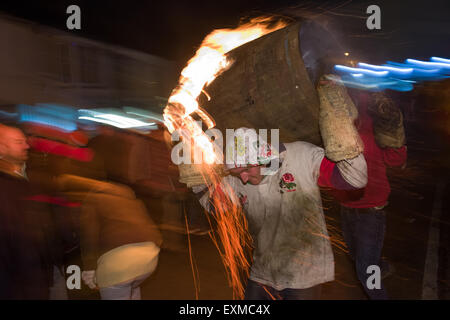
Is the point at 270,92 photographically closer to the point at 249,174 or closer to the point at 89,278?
the point at 249,174

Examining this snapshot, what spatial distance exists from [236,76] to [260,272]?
1.47 metres

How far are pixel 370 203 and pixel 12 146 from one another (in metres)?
3.37

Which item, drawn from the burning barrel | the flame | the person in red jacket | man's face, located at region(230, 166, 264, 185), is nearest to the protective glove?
the flame

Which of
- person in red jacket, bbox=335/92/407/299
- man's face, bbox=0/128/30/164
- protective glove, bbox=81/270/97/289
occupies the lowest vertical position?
protective glove, bbox=81/270/97/289

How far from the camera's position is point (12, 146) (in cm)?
317

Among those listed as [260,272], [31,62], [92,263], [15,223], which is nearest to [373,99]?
[260,272]

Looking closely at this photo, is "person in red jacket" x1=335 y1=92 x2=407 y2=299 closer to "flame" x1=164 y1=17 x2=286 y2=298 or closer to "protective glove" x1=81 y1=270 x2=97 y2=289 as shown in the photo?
"flame" x1=164 y1=17 x2=286 y2=298

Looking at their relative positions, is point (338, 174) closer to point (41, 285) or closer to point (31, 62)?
point (41, 285)

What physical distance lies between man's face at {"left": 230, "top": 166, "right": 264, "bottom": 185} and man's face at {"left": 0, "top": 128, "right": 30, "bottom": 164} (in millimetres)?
1921

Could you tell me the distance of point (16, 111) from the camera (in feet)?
33.2

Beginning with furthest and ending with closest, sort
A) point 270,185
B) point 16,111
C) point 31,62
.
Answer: point 31,62 < point 16,111 < point 270,185

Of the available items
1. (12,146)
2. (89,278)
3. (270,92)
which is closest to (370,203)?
(270,92)

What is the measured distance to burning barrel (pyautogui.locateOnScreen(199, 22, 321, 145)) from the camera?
7.28 ft

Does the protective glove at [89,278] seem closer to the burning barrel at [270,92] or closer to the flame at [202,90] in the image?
the flame at [202,90]
